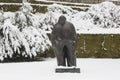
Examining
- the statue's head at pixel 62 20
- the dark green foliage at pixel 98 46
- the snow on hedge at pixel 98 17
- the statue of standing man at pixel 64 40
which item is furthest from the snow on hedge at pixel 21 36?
the snow on hedge at pixel 98 17

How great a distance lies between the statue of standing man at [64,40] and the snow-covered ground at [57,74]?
0.36 meters

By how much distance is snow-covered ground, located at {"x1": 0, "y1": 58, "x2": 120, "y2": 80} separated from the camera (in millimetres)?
8906

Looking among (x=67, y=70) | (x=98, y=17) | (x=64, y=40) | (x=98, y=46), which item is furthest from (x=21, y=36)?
(x=98, y=17)

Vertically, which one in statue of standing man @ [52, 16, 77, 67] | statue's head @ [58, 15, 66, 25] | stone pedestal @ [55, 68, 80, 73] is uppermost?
statue's head @ [58, 15, 66, 25]

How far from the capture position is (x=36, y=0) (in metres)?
23.8

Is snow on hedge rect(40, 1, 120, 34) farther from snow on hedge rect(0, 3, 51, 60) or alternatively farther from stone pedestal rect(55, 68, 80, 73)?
stone pedestal rect(55, 68, 80, 73)

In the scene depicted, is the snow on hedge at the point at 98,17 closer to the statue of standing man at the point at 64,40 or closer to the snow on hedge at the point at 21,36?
the snow on hedge at the point at 21,36

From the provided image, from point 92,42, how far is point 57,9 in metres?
5.04

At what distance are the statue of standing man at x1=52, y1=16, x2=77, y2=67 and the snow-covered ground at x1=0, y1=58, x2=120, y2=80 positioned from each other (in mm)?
364

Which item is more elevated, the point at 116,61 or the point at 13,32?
the point at 13,32

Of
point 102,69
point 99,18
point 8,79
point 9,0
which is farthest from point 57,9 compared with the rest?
point 8,79

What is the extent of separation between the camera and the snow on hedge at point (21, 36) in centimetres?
1221

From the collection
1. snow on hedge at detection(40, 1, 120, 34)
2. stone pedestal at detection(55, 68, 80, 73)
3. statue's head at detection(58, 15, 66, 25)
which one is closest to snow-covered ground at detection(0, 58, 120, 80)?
stone pedestal at detection(55, 68, 80, 73)

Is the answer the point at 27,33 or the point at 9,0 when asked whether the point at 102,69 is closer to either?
the point at 27,33
